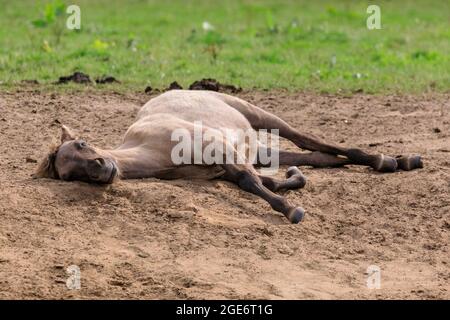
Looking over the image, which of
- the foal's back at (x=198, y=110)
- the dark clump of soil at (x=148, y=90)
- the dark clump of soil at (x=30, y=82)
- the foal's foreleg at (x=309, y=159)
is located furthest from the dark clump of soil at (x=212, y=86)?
the foal's foreleg at (x=309, y=159)

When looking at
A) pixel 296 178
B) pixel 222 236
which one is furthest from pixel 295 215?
pixel 296 178

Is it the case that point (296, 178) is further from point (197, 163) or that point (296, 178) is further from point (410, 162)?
point (410, 162)

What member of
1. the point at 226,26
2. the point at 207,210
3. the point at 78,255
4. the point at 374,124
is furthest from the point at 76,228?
the point at 226,26

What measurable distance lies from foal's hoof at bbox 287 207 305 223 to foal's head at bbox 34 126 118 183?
1.32 metres

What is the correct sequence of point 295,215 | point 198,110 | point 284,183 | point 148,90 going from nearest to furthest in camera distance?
point 295,215
point 284,183
point 198,110
point 148,90

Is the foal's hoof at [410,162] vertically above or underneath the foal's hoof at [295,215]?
above

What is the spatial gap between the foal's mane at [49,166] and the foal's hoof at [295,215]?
5.88 ft

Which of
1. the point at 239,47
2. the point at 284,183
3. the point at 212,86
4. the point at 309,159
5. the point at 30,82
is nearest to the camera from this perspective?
the point at 284,183

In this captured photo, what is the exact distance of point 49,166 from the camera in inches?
301

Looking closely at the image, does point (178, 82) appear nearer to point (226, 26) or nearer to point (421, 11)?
point (226, 26)

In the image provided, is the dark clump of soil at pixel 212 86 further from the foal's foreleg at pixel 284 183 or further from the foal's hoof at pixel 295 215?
the foal's hoof at pixel 295 215

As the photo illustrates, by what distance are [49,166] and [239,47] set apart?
24.6ft

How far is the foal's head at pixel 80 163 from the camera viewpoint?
7387mm
